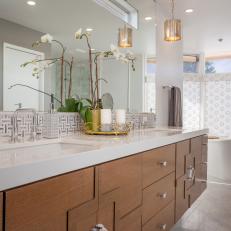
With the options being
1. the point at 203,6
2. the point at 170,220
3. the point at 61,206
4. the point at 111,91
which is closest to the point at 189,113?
the point at 203,6

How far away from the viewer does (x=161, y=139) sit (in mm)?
1687

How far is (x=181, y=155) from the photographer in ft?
7.00

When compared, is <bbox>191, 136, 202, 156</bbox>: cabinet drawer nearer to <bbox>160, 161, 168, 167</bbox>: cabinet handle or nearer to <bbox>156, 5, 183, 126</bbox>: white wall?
<bbox>160, 161, 168, 167</bbox>: cabinet handle

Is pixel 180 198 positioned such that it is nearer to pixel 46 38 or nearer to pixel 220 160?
pixel 46 38

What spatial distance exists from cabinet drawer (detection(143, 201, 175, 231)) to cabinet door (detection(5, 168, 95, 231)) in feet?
2.37

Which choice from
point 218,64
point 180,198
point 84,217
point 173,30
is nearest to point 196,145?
point 180,198

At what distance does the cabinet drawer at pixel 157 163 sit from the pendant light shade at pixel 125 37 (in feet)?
3.83

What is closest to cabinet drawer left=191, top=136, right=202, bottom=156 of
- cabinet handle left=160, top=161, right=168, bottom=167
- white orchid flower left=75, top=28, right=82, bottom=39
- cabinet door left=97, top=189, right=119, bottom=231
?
cabinet handle left=160, top=161, right=168, bottom=167

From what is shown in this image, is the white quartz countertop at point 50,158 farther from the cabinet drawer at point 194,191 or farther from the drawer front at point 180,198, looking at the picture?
the cabinet drawer at point 194,191

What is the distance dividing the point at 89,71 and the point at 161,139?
0.88 m

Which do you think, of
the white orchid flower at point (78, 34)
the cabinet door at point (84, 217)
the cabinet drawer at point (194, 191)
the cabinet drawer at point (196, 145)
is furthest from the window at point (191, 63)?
the cabinet door at point (84, 217)

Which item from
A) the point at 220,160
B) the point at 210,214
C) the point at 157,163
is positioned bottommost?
the point at 210,214

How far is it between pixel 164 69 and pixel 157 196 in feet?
7.66

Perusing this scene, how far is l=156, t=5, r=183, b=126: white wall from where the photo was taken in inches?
140
